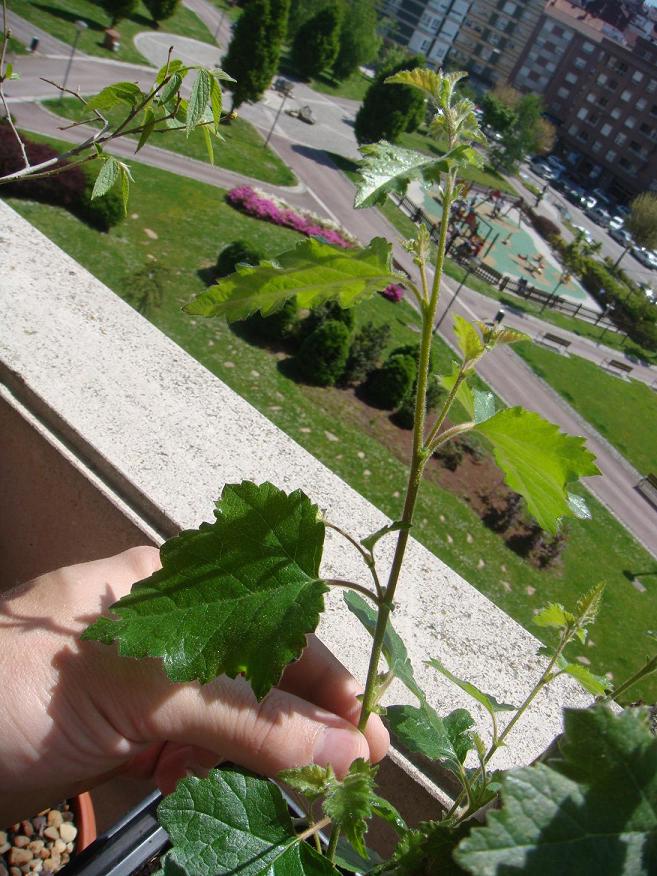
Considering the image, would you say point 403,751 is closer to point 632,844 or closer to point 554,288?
point 632,844

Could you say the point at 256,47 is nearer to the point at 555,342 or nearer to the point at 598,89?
the point at 555,342

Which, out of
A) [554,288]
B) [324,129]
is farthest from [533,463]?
[324,129]

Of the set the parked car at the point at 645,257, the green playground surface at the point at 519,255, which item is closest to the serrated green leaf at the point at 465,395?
the green playground surface at the point at 519,255

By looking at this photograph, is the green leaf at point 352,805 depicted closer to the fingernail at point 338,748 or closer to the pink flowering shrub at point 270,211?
the fingernail at point 338,748

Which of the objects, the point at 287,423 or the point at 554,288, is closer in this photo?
the point at 287,423

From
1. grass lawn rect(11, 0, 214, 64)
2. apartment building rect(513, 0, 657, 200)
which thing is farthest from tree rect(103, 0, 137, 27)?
apartment building rect(513, 0, 657, 200)

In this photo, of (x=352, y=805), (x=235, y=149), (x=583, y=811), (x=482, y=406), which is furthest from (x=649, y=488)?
(x=583, y=811)
